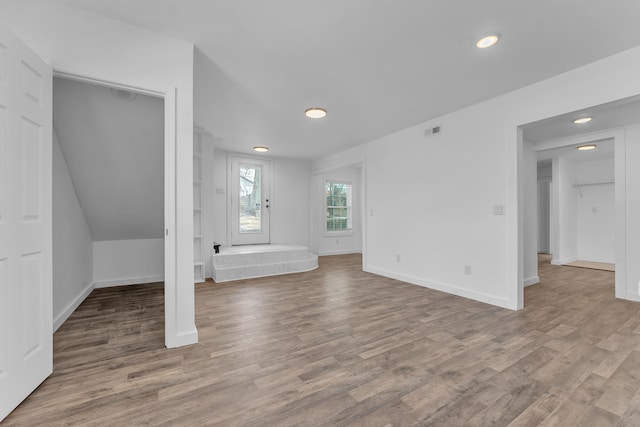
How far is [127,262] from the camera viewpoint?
4.42 meters

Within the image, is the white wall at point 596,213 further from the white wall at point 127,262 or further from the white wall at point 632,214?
the white wall at point 127,262

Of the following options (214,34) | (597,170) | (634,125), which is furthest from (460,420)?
(597,170)

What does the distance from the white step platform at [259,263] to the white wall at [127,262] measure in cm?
93

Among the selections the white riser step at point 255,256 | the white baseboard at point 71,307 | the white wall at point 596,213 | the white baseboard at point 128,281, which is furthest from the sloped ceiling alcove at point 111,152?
the white wall at point 596,213

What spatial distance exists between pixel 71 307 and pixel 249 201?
3.84m

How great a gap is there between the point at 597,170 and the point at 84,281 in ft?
33.7

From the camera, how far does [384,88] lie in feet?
10.3

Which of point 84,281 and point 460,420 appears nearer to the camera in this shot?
point 460,420

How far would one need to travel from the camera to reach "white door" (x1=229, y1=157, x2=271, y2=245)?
6.25 metres

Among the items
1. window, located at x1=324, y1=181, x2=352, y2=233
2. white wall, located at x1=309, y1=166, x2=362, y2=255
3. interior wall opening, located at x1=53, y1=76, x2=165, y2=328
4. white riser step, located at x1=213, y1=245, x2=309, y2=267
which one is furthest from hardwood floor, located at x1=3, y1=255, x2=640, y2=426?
window, located at x1=324, y1=181, x2=352, y2=233

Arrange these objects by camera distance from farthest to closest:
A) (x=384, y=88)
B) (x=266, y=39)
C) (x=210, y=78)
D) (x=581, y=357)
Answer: (x=384, y=88)
(x=210, y=78)
(x=266, y=39)
(x=581, y=357)

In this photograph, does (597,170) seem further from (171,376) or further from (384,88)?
(171,376)

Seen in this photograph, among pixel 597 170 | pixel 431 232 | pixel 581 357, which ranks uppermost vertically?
pixel 597 170

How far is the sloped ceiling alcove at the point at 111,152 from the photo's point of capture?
2.65m
